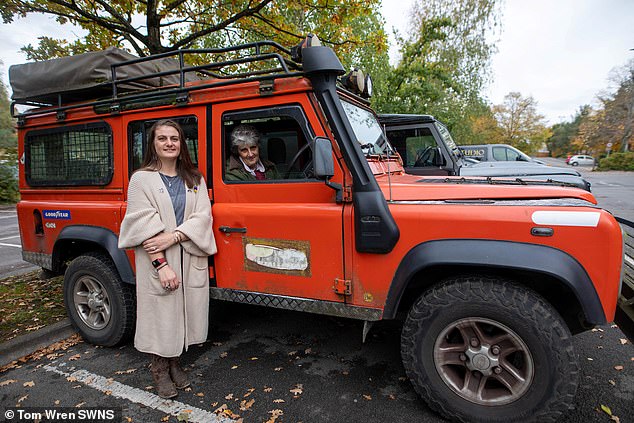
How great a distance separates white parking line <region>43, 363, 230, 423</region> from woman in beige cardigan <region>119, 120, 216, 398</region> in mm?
83

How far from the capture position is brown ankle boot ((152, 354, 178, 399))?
268 centimetres

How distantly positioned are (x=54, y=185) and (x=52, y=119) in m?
0.64

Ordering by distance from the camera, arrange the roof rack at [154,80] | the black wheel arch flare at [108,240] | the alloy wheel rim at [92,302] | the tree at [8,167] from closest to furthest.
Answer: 1. the roof rack at [154,80]
2. the black wheel arch flare at [108,240]
3. the alloy wheel rim at [92,302]
4. the tree at [8,167]

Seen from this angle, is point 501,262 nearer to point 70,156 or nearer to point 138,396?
point 138,396

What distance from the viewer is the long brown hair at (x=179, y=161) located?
2650mm

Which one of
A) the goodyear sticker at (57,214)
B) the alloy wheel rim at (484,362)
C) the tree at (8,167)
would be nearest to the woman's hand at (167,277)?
the goodyear sticker at (57,214)

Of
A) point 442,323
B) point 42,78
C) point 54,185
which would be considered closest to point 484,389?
point 442,323

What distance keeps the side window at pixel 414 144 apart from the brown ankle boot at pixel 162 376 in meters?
5.27

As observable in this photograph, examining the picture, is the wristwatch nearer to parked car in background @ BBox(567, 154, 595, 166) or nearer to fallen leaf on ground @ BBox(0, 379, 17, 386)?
fallen leaf on ground @ BBox(0, 379, 17, 386)

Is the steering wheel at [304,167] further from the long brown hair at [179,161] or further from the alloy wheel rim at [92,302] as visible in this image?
the alloy wheel rim at [92,302]

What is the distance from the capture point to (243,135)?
2.83 m

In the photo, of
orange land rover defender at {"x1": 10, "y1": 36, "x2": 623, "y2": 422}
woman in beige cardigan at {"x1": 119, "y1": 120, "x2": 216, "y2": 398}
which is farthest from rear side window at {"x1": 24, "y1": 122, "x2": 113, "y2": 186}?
woman in beige cardigan at {"x1": 119, "y1": 120, "x2": 216, "y2": 398}

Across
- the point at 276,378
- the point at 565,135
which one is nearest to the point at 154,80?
the point at 276,378

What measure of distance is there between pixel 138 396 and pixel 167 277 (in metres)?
0.98
